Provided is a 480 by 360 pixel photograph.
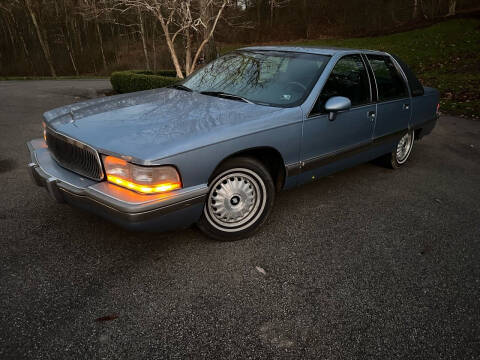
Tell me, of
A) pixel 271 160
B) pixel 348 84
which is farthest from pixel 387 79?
pixel 271 160

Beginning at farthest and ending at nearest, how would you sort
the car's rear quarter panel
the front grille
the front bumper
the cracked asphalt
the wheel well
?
the car's rear quarter panel, the wheel well, the front grille, the front bumper, the cracked asphalt

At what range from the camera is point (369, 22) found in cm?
3275

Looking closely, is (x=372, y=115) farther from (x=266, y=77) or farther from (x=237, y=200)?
(x=237, y=200)

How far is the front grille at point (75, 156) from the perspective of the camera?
8.05ft

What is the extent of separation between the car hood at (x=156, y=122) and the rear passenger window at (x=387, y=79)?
166 cm

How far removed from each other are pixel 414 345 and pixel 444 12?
33855 millimetres

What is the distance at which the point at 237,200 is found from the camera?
2887 millimetres

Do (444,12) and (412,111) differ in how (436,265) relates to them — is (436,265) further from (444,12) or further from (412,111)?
(444,12)

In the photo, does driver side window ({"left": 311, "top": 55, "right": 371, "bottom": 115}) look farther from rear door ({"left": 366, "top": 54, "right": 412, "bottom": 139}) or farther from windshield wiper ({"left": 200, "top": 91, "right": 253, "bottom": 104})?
windshield wiper ({"left": 200, "top": 91, "right": 253, "bottom": 104})

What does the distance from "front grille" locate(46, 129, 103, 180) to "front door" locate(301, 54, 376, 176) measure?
176 cm

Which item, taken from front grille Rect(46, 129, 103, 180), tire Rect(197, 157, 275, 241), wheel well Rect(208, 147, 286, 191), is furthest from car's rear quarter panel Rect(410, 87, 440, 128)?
front grille Rect(46, 129, 103, 180)

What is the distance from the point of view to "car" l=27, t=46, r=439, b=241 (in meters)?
2.35

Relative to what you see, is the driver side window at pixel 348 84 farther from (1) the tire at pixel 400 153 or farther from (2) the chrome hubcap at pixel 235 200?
(1) the tire at pixel 400 153

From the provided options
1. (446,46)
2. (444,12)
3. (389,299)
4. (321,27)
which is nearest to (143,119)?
(389,299)
